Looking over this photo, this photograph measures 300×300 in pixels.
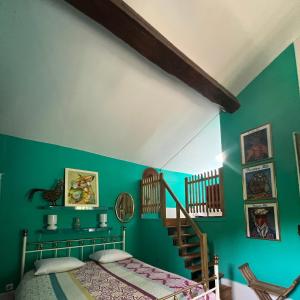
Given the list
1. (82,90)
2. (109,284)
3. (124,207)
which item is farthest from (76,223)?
(82,90)

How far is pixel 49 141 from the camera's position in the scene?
3529 mm

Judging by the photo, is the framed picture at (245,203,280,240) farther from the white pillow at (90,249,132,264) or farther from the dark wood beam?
the white pillow at (90,249,132,264)

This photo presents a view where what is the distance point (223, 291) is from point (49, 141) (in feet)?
11.1

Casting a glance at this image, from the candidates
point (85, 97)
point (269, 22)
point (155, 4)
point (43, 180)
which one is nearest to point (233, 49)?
point (269, 22)

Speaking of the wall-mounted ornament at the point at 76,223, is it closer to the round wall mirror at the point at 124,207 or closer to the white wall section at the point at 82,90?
the round wall mirror at the point at 124,207

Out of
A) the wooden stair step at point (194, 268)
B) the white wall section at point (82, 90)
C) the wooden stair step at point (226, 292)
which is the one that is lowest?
the wooden stair step at point (226, 292)

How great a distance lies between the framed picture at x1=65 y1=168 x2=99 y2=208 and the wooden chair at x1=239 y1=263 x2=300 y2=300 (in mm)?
→ 2472

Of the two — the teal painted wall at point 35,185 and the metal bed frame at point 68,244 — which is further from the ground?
the teal painted wall at point 35,185

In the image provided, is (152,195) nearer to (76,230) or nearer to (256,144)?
(76,230)

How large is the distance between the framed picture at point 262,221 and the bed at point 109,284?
3.65ft

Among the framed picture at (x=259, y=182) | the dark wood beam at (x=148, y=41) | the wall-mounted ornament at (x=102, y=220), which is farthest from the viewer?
the wall-mounted ornament at (x=102, y=220)

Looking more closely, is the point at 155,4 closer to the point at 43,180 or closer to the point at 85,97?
the point at 85,97

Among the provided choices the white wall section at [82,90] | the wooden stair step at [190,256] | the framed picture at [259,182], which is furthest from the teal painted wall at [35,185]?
the framed picture at [259,182]

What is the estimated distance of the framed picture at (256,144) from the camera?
3.18 m
